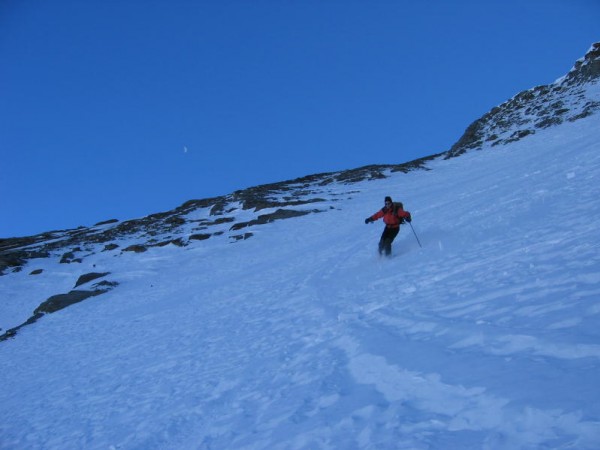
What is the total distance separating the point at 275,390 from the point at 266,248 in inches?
704

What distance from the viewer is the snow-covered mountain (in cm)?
336

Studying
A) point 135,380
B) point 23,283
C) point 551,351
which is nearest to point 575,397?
point 551,351

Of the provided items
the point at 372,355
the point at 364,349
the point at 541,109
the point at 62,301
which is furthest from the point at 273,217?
the point at 541,109

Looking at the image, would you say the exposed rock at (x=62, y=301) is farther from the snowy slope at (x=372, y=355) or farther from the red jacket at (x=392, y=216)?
the red jacket at (x=392, y=216)

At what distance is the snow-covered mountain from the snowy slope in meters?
0.03

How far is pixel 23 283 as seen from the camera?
27.3 metres

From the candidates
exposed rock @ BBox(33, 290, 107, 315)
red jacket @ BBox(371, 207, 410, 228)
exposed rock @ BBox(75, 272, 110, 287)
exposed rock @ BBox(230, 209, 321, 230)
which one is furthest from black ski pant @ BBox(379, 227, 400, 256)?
exposed rock @ BBox(230, 209, 321, 230)

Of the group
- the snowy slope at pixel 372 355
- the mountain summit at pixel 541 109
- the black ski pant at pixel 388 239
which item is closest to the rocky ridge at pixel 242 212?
the mountain summit at pixel 541 109

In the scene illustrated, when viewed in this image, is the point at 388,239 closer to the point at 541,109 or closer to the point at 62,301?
the point at 62,301

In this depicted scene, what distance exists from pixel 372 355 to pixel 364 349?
28 cm

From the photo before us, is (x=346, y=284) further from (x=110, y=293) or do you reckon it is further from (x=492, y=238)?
(x=110, y=293)

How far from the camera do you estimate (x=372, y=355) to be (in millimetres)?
5145

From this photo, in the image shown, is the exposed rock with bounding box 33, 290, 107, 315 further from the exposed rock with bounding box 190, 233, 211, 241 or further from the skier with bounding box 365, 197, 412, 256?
the skier with bounding box 365, 197, 412, 256

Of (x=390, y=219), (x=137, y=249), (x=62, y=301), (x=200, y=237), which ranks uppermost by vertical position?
(x=137, y=249)
